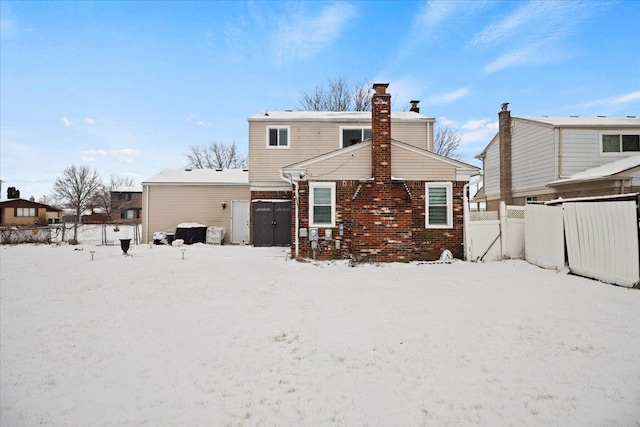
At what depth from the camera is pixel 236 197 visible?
1948 cm


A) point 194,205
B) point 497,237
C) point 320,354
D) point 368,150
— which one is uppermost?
point 368,150

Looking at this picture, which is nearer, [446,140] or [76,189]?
[446,140]

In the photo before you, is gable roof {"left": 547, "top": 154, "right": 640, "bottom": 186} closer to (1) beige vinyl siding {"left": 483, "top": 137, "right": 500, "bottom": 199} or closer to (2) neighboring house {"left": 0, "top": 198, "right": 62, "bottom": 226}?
(1) beige vinyl siding {"left": 483, "top": 137, "right": 500, "bottom": 199}

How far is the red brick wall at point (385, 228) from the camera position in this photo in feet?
38.8

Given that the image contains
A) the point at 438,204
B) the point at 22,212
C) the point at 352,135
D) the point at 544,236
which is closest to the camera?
the point at 544,236

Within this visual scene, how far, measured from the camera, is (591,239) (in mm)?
8258

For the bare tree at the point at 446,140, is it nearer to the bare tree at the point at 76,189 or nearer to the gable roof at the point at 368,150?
the gable roof at the point at 368,150

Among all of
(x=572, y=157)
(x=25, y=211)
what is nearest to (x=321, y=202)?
(x=572, y=157)

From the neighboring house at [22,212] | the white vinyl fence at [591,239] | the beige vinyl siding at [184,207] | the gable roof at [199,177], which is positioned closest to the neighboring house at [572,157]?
the white vinyl fence at [591,239]

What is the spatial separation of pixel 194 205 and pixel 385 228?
1193 cm

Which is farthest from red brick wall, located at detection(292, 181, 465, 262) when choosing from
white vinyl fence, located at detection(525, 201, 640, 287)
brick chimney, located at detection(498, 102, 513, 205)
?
brick chimney, located at detection(498, 102, 513, 205)

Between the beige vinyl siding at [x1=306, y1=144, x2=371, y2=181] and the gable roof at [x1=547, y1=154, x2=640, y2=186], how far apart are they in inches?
362

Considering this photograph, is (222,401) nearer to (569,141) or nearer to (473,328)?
(473,328)

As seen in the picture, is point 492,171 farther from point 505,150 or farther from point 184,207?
point 184,207
